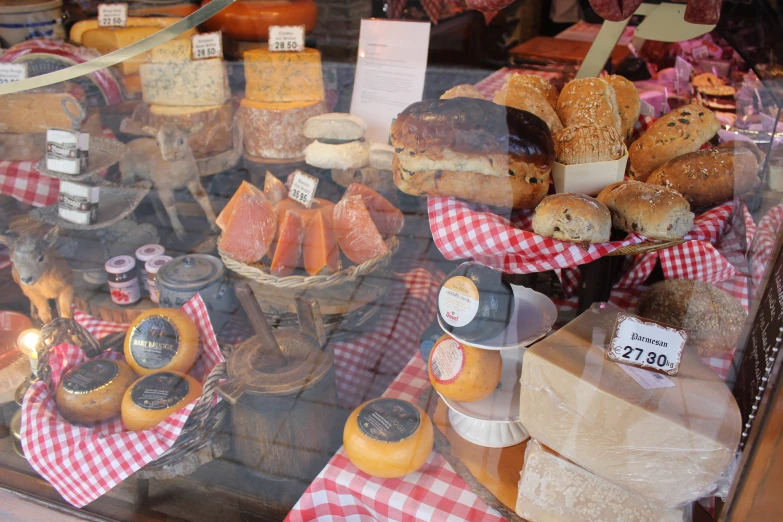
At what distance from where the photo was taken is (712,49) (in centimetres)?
164

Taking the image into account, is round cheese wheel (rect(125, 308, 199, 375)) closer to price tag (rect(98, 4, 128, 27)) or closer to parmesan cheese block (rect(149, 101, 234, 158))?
parmesan cheese block (rect(149, 101, 234, 158))

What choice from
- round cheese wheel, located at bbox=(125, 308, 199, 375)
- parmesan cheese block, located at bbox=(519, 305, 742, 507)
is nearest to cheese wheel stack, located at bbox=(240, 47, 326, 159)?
round cheese wheel, located at bbox=(125, 308, 199, 375)

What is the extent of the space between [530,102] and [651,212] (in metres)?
0.31

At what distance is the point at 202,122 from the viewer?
68.9 inches

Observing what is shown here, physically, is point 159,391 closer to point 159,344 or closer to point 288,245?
point 159,344

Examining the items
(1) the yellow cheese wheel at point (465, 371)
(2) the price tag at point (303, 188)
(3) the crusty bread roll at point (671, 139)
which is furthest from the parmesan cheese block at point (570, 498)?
(2) the price tag at point (303, 188)

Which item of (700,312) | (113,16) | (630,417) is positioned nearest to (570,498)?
(630,417)

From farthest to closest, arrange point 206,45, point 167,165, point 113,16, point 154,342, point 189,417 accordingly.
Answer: point 113,16
point 206,45
point 167,165
point 154,342
point 189,417

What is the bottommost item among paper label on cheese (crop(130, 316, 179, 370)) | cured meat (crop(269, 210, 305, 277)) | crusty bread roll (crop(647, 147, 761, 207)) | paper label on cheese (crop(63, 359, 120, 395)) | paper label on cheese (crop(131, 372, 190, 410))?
paper label on cheese (crop(63, 359, 120, 395))

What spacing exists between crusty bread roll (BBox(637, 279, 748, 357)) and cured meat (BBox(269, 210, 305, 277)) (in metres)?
0.76

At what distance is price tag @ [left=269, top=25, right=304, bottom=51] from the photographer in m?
1.73

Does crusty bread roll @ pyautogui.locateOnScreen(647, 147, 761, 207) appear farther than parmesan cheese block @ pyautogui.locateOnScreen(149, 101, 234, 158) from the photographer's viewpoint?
No

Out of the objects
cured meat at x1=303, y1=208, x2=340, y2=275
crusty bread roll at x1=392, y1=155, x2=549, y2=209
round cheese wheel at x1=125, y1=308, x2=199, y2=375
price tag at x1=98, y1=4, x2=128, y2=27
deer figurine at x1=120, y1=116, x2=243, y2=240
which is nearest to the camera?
crusty bread roll at x1=392, y1=155, x2=549, y2=209

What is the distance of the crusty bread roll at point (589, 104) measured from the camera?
89 centimetres
